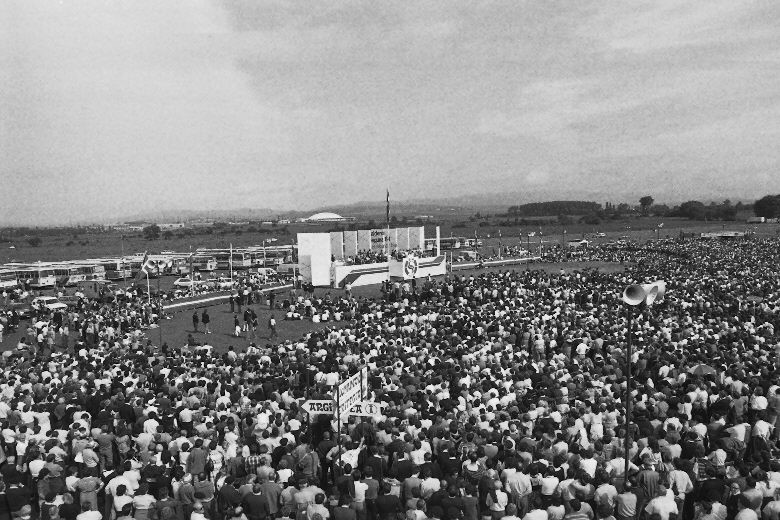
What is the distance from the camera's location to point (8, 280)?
4219cm

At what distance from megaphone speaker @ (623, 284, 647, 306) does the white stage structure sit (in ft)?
91.1

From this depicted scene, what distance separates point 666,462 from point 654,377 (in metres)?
6.25

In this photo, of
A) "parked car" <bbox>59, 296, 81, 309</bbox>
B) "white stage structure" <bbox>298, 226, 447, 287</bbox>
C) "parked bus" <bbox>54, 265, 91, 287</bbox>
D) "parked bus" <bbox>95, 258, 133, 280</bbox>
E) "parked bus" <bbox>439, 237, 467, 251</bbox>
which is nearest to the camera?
"parked car" <bbox>59, 296, 81, 309</bbox>

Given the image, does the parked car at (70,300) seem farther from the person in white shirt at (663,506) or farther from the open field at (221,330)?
the person in white shirt at (663,506)

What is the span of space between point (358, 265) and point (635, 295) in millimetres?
32234

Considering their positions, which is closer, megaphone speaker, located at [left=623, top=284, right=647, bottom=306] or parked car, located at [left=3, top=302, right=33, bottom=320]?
megaphone speaker, located at [left=623, top=284, right=647, bottom=306]

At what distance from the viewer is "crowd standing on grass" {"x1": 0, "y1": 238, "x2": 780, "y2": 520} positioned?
25.5ft

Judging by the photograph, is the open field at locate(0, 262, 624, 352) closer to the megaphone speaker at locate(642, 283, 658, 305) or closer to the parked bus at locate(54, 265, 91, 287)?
the parked bus at locate(54, 265, 91, 287)

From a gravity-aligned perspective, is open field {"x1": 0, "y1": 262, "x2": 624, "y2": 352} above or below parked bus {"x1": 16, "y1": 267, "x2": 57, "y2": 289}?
below

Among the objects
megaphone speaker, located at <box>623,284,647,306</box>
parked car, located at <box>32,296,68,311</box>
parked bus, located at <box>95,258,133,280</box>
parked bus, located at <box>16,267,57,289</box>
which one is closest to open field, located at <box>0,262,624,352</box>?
parked car, located at <box>32,296,68,311</box>

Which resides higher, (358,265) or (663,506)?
(358,265)

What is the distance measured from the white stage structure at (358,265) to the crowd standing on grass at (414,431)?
62.3 feet

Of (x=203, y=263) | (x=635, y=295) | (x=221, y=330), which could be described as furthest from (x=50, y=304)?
(x=635, y=295)

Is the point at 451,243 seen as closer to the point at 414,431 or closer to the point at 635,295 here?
the point at 414,431
